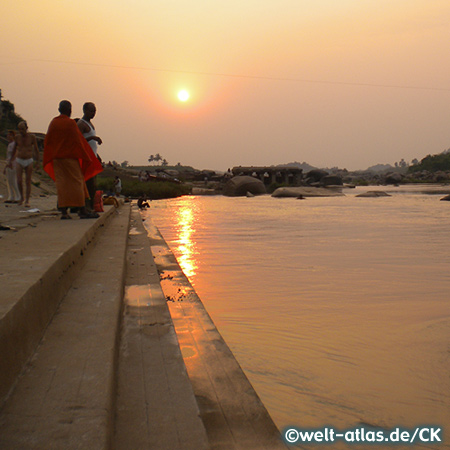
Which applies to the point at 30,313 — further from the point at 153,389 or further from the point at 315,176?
the point at 315,176

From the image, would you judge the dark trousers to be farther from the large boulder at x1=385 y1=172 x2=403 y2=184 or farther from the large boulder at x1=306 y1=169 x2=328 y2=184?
the large boulder at x1=385 y1=172 x2=403 y2=184

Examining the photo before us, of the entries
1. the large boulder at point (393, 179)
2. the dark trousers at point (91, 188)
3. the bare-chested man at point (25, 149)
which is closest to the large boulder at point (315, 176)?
the large boulder at point (393, 179)

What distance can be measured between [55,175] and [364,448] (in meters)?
5.44

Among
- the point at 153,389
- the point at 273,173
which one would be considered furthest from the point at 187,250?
the point at 273,173

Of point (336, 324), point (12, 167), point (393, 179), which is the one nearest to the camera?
point (336, 324)

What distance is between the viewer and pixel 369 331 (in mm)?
3229

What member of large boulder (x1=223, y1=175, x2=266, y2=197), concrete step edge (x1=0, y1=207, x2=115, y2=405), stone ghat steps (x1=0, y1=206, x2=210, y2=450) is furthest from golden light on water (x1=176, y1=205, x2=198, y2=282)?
large boulder (x1=223, y1=175, x2=266, y2=197)

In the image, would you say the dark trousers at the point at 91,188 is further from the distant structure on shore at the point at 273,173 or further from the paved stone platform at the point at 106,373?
the distant structure on shore at the point at 273,173

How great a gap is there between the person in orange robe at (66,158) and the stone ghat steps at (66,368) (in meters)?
3.20

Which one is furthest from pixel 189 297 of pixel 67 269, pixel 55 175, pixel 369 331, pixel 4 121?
pixel 4 121

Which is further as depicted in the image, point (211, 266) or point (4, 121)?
point (4, 121)

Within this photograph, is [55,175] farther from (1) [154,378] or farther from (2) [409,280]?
(1) [154,378]

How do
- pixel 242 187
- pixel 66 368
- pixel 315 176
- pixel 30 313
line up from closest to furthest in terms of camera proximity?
pixel 66 368 → pixel 30 313 → pixel 242 187 → pixel 315 176

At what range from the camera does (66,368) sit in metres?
1.91
